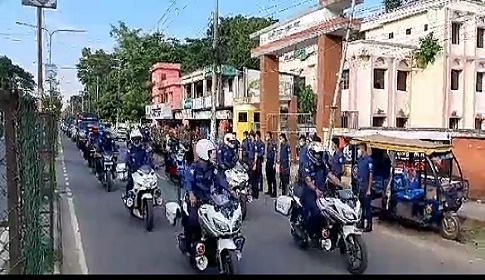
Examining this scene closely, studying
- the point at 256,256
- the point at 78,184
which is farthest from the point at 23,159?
the point at 78,184

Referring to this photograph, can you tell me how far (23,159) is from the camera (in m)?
4.83

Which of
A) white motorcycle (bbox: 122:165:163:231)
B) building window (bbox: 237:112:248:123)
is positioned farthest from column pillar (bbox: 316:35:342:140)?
building window (bbox: 237:112:248:123)

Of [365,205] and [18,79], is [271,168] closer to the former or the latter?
[365,205]

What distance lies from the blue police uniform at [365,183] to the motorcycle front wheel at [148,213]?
3704 mm

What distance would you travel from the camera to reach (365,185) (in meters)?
10.6

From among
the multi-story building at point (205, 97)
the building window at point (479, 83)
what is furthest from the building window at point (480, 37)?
the multi-story building at point (205, 97)

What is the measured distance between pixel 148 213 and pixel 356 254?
13.5 ft

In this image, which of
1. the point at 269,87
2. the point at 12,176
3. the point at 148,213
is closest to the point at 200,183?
the point at 12,176

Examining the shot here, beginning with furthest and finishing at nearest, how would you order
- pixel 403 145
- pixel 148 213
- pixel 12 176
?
pixel 403 145, pixel 148 213, pixel 12 176

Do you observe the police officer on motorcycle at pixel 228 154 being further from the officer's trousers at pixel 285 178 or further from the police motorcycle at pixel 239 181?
the officer's trousers at pixel 285 178

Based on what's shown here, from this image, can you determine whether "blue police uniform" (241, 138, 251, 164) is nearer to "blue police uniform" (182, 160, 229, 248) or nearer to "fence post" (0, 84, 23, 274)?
"blue police uniform" (182, 160, 229, 248)

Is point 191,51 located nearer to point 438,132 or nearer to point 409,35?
point 409,35

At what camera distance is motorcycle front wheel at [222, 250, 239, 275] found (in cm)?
647

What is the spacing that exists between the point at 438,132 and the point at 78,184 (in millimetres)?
10981
